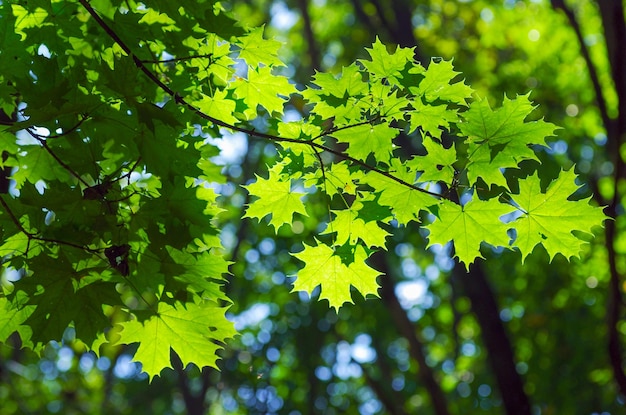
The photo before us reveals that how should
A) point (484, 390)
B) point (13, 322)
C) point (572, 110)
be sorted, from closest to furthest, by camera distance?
point (13, 322), point (572, 110), point (484, 390)

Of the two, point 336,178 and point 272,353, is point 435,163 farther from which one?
point 272,353

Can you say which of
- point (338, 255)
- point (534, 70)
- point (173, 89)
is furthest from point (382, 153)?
point (534, 70)

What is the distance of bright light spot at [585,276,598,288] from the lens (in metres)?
9.55

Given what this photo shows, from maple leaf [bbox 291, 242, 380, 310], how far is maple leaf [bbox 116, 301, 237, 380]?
0.37 meters

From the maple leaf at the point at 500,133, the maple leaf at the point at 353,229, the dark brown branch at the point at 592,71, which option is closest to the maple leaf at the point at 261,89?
the maple leaf at the point at 353,229

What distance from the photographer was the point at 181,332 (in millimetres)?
2662

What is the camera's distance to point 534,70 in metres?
9.93

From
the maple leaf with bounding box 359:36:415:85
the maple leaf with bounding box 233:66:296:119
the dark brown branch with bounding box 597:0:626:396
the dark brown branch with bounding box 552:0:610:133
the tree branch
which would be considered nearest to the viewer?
the maple leaf with bounding box 359:36:415:85

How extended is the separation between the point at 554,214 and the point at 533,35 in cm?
933

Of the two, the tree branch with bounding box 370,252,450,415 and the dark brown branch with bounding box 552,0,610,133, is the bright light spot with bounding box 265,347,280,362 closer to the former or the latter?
the tree branch with bounding box 370,252,450,415

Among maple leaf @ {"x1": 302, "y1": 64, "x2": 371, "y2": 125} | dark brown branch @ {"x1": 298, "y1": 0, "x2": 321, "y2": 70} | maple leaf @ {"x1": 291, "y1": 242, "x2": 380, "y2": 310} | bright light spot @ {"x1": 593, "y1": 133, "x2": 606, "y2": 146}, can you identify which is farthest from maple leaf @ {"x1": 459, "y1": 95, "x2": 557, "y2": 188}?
bright light spot @ {"x1": 593, "y1": 133, "x2": 606, "y2": 146}

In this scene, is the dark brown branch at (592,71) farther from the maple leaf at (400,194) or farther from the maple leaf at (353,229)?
the maple leaf at (353,229)

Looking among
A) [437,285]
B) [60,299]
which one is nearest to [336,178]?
[60,299]

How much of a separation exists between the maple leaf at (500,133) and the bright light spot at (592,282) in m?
7.85
